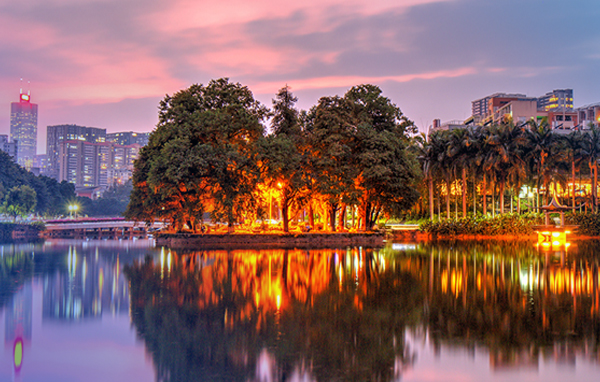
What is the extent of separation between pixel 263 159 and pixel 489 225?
22801mm

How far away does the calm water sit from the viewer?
10031mm

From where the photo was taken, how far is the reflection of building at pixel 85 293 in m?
16.1

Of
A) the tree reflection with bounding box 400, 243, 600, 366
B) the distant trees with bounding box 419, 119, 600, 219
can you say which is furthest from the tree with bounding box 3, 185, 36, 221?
the tree reflection with bounding box 400, 243, 600, 366

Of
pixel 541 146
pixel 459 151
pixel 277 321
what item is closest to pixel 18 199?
pixel 459 151

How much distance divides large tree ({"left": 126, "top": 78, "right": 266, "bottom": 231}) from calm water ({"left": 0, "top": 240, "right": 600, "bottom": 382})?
18.4m

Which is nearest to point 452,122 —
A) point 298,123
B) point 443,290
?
point 298,123

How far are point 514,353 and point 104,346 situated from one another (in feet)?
28.4

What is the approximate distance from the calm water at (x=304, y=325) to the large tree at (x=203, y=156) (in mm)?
18360

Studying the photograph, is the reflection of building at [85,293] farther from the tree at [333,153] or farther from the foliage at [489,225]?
the foliage at [489,225]

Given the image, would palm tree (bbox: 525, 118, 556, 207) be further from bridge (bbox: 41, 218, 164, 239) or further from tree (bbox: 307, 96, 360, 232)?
bridge (bbox: 41, 218, 164, 239)

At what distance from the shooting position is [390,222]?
74312mm

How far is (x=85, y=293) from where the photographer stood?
19641 millimetres

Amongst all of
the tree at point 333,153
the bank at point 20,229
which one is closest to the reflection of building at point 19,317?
the tree at point 333,153

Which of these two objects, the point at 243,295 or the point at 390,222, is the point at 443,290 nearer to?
the point at 243,295
